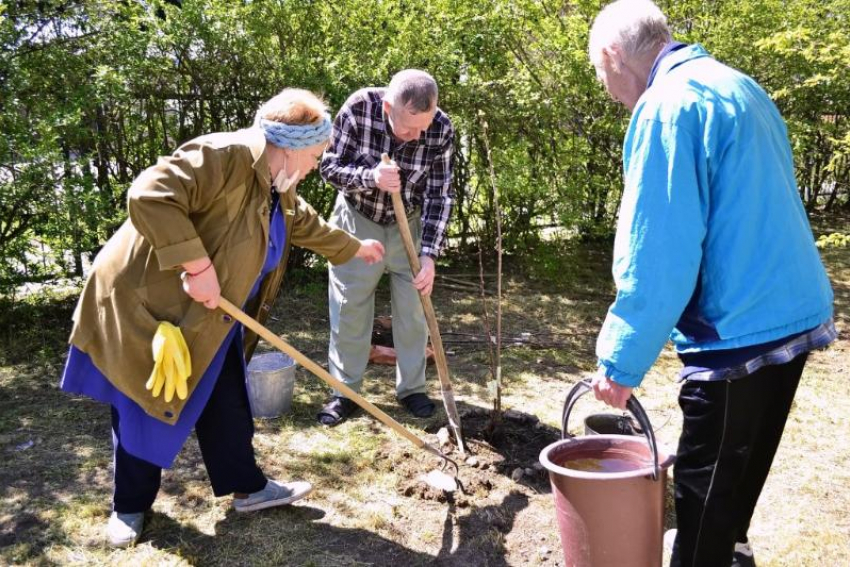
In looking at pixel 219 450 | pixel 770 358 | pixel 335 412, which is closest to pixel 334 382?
pixel 219 450

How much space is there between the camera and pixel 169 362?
2.52 meters

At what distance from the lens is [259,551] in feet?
9.47

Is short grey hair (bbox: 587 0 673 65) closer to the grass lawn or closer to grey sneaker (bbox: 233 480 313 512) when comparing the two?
the grass lawn

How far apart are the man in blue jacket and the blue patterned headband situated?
3.36 feet

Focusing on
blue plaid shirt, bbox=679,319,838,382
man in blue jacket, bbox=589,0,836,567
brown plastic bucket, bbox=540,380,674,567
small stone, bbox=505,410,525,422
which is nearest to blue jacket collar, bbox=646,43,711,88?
man in blue jacket, bbox=589,0,836,567

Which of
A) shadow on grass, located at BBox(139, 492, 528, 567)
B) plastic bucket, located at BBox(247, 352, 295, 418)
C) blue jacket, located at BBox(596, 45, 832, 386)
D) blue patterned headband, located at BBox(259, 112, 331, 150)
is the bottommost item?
shadow on grass, located at BBox(139, 492, 528, 567)

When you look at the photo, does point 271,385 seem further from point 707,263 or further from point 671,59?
point 671,59

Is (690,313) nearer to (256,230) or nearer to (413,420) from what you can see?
(256,230)

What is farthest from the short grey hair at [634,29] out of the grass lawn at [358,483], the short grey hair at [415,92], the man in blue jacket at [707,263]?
the grass lawn at [358,483]

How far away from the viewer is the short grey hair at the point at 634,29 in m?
2.04

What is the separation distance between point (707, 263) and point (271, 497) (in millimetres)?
2041

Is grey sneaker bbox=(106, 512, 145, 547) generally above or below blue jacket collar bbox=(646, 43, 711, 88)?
below

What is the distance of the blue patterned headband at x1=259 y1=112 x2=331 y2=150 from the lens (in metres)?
2.62

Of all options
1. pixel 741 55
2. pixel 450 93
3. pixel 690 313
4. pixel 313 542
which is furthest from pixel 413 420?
pixel 741 55
